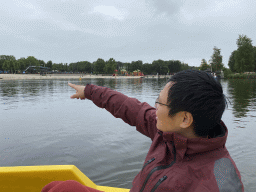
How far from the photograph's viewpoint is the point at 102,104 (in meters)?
2.08

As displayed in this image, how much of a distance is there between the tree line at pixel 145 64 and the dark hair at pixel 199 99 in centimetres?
7002

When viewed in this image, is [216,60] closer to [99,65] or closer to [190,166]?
[99,65]

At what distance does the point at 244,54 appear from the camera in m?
74.4

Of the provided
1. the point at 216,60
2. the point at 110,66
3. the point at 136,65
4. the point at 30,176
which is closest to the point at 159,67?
the point at 136,65

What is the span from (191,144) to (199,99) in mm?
272

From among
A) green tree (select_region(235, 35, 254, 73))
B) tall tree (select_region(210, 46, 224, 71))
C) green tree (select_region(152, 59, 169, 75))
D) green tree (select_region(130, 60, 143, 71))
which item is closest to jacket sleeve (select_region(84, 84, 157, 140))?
green tree (select_region(235, 35, 254, 73))

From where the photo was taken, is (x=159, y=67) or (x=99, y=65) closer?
(x=99, y=65)

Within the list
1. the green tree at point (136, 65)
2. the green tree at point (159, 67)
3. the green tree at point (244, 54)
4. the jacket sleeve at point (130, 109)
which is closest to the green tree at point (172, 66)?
the green tree at point (159, 67)

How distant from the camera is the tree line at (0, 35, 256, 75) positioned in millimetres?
75438

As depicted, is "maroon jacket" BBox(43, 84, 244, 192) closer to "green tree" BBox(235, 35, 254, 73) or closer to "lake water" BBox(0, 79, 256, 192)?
"lake water" BBox(0, 79, 256, 192)

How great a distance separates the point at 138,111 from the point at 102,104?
366 millimetres

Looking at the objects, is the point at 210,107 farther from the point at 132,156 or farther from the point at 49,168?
the point at 132,156

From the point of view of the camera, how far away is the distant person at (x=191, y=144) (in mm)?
1192

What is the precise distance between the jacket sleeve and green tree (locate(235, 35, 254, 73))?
82635 millimetres
